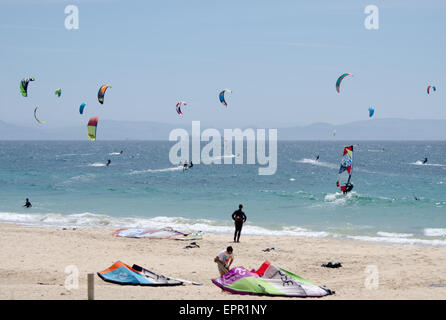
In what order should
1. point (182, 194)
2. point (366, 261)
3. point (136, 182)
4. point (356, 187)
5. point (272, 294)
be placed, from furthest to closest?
point (136, 182)
point (356, 187)
point (182, 194)
point (366, 261)
point (272, 294)

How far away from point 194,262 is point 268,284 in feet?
14.5

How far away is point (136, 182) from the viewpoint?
4362cm

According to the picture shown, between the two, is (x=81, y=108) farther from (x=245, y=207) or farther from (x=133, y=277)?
(x=133, y=277)

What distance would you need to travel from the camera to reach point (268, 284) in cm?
994

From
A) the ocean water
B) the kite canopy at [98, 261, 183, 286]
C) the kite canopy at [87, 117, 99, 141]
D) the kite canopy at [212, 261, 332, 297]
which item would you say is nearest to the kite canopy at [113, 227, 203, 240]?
the ocean water

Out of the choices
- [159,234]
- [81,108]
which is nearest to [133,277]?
[159,234]

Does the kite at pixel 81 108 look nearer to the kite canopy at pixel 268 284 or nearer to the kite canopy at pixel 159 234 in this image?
the kite canopy at pixel 159 234

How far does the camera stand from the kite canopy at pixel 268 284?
9750 mm

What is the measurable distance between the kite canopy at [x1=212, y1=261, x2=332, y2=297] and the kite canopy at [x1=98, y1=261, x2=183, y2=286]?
3.73ft

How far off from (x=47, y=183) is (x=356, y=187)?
24204mm

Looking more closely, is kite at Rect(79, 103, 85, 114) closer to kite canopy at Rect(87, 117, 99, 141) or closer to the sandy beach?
kite canopy at Rect(87, 117, 99, 141)

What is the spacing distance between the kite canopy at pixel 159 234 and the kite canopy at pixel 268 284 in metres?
7.75
